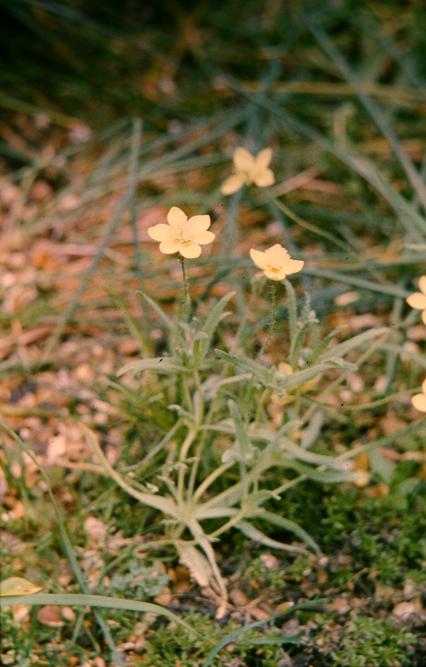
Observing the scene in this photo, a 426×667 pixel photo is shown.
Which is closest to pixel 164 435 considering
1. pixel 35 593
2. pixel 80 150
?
pixel 35 593

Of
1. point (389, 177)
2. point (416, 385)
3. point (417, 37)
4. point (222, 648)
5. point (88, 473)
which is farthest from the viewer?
point (417, 37)

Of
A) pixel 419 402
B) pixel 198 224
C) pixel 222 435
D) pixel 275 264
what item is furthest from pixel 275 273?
pixel 222 435

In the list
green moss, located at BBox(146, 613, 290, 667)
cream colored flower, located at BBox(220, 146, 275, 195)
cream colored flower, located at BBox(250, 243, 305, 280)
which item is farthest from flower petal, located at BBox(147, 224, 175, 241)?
green moss, located at BBox(146, 613, 290, 667)

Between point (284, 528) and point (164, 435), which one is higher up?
point (164, 435)

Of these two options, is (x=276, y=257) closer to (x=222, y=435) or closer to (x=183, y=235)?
(x=183, y=235)

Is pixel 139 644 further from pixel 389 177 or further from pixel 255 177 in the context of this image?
pixel 389 177

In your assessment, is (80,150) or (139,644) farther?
(80,150)

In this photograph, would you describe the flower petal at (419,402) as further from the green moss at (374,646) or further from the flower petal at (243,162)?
the flower petal at (243,162)
